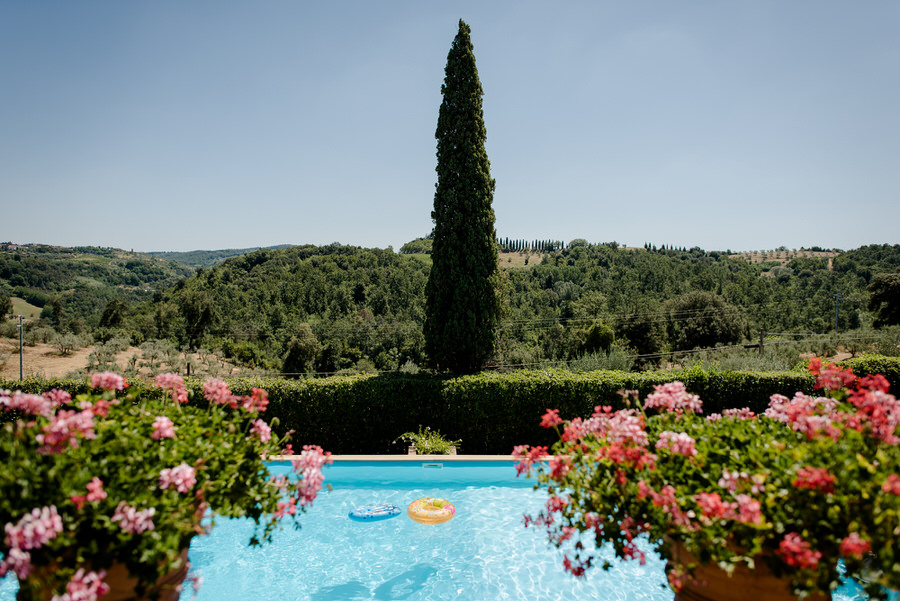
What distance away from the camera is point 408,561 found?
5.31 metres

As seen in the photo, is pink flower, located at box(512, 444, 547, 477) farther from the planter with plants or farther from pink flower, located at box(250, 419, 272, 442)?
the planter with plants

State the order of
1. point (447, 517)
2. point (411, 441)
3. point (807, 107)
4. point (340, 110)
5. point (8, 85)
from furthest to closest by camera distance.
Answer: point (8, 85) → point (340, 110) → point (807, 107) → point (411, 441) → point (447, 517)

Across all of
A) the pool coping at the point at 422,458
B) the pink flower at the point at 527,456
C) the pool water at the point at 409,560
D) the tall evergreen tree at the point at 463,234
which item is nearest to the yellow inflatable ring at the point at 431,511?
the pool water at the point at 409,560

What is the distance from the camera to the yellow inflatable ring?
6.11m

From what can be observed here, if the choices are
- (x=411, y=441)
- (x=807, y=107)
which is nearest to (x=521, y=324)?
(x=807, y=107)

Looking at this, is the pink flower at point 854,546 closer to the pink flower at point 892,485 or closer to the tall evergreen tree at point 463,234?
the pink flower at point 892,485

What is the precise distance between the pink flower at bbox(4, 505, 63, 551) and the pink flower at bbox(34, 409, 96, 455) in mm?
280

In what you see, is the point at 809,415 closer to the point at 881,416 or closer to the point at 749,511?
the point at 881,416

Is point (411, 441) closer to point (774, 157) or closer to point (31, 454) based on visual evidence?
point (31, 454)

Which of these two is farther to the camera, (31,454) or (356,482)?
(356,482)

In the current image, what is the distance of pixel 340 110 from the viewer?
12711mm

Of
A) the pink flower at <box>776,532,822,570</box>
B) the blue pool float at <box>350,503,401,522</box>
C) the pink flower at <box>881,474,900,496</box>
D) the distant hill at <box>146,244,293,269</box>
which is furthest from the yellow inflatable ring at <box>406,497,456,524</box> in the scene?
the distant hill at <box>146,244,293,269</box>

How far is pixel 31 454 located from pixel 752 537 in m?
2.79

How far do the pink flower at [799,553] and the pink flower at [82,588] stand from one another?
2369mm
